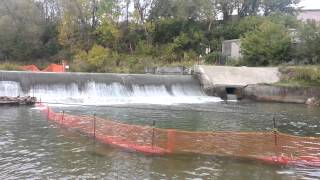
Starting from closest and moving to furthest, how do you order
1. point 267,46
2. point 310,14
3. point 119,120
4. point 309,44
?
point 119,120 < point 309,44 < point 267,46 < point 310,14

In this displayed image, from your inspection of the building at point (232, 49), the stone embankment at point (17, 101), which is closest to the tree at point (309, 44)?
the building at point (232, 49)

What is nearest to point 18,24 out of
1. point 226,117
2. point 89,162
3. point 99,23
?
point 99,23

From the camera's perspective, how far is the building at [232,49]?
59844mm

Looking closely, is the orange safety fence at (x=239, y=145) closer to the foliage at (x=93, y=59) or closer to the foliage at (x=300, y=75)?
the foliage at (x=300, y=75)

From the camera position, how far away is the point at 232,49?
201 feet

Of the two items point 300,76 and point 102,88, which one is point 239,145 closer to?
point 102,88

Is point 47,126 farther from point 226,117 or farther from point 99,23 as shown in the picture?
point 99,23

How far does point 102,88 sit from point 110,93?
0.85m

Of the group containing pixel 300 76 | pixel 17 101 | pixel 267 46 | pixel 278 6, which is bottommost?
pixel 17 101

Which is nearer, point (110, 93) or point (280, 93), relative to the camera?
point (110, 93)

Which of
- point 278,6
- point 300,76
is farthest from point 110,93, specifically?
point 278,6

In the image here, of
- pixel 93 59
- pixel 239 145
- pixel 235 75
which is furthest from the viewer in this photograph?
pixel 93 59

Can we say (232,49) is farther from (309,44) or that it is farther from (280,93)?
(280,93)

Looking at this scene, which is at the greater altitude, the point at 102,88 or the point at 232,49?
the point at 232,49
